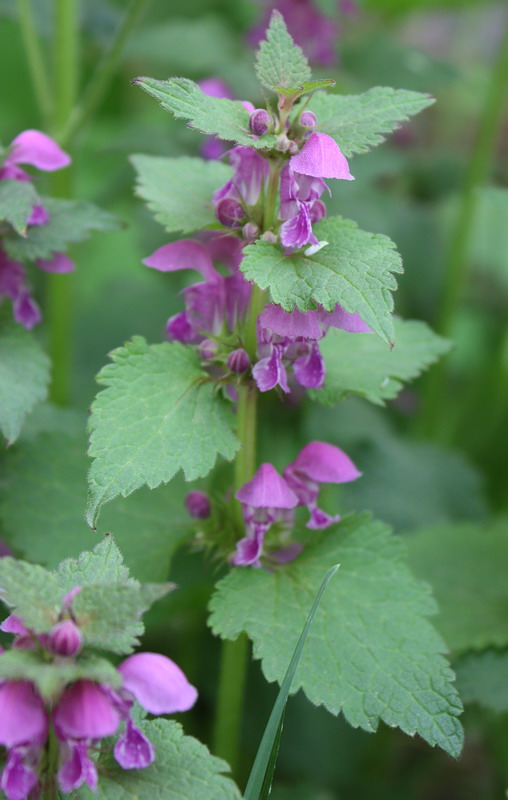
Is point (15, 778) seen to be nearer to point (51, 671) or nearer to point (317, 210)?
point (51, 671)

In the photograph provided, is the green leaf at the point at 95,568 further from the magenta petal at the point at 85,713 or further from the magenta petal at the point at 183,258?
the magenta petal at the point at 183,258

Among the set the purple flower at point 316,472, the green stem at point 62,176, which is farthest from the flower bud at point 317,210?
the green stem at point 62,176

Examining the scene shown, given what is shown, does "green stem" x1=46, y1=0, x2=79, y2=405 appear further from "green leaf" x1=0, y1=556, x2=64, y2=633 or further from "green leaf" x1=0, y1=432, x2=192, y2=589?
"green leaf" x1=0, y1=556, x2=64, y2=633

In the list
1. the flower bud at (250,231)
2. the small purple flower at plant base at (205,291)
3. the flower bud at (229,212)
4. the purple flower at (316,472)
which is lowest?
the purple flower at (316,472)

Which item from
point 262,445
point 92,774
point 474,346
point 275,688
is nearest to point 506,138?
point 474,346

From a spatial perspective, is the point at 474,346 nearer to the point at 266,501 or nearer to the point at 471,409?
the point at 471,409

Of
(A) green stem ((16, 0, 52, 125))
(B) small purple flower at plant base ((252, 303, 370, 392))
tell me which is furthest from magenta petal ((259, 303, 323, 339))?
(A) green stem ((16, 0, 52, 125))
